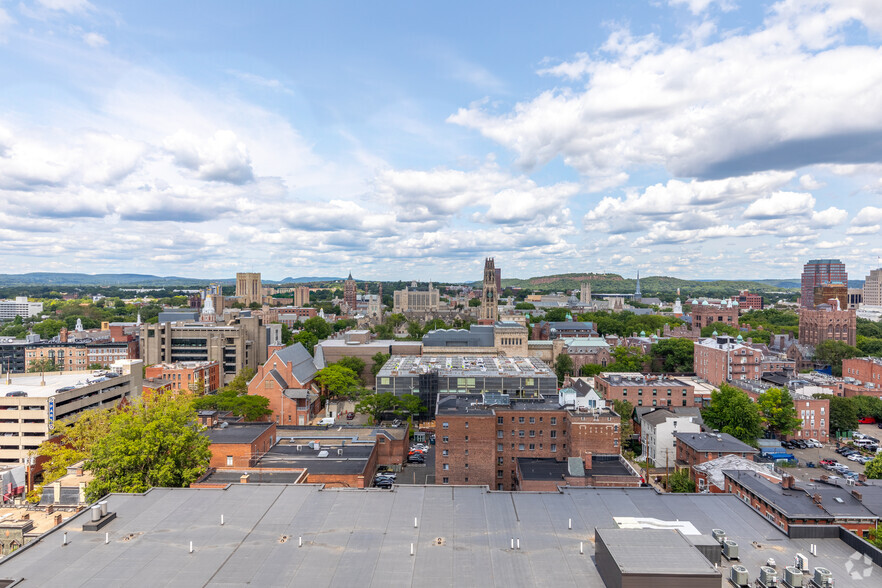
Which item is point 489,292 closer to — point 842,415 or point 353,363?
→ point 353,363

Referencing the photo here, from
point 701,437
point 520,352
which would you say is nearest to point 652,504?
point 701,437

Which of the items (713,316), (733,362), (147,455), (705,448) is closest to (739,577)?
(705,448)

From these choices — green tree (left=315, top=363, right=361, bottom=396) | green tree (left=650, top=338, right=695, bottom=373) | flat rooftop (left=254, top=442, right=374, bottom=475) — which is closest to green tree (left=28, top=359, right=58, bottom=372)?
green tree (left=315, top=363, right=361, bottom=396)

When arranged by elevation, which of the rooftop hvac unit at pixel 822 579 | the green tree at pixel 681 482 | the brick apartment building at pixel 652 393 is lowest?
the green tree at pixel 681 482

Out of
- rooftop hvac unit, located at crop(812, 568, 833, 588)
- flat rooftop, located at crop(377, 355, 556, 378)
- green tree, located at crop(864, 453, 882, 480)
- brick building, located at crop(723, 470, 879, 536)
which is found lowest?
green tree, located at crop(864, 453, 882, 480)

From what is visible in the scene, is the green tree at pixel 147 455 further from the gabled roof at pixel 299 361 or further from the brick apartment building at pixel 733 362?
the brick apartment building at pixel 733 362

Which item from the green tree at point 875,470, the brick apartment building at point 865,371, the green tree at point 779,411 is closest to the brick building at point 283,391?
the green tree at point 779,411

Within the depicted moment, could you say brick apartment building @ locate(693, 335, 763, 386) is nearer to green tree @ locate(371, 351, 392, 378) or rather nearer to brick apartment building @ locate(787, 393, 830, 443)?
brick apartment building @ locate(787, 393, 830, 443)
